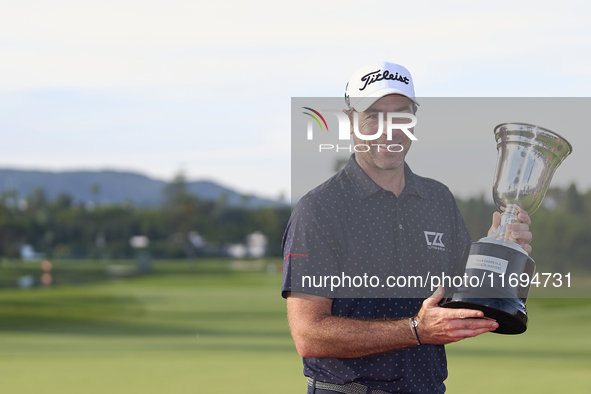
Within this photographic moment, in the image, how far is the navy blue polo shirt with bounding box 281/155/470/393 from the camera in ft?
10.5

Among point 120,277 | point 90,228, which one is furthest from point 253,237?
point 120,277

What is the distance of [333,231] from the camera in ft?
10.8

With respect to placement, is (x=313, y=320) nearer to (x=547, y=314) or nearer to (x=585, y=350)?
(x=585, y=350)

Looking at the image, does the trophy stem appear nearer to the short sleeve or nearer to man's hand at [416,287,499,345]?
man's hand at [416,287,499,345]

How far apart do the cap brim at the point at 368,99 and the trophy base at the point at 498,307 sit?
867 mm

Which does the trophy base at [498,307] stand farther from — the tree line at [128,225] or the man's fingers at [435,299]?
the tree line at [128,225]

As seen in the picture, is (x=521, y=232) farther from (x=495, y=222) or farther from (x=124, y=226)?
(x=124, y=226)

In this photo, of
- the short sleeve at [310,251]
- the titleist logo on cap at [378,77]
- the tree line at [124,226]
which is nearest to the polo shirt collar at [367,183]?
the short sleeve at [310,251]

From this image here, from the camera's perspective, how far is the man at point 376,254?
3.06 meters

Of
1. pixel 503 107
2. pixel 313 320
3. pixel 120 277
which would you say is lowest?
pixel 120 277

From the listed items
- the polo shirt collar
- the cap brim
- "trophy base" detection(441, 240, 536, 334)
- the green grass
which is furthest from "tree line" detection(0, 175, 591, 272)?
"trophy base" detection(441, 240, 536, 334)

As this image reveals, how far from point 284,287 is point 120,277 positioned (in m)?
57.3

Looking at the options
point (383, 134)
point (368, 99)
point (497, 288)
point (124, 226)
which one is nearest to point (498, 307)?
point (497, 288)

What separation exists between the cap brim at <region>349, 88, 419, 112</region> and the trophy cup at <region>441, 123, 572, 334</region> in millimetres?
505
